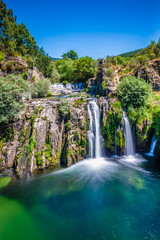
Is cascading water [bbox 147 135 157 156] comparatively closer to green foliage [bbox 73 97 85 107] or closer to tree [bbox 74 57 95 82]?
green foliage [bbox 73 97 85 107]

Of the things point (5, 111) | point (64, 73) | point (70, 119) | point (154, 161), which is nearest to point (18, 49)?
point (64, 73)

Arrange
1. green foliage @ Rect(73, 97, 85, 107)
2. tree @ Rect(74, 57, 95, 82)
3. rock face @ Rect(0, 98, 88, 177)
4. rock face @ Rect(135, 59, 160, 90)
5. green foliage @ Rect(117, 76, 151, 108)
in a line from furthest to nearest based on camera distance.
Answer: tree @ Rect(74, 57, 95, 82) → rock face @ Rect(135, 59, 160, 90) → green foliage @ Rect(117, 76, 151, 108) → green foliage @ Rect(73, 97, 85, 107) → rock face @ Rect(0, 98, 88, 177)

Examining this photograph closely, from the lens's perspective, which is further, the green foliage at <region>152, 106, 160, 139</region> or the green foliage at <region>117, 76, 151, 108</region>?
the green foliage at <region>117, 76, 151, 108</region>

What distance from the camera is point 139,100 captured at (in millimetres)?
15391

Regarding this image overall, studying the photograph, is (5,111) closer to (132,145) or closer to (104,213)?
(104,213)

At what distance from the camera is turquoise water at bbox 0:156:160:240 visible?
6375 millimetres

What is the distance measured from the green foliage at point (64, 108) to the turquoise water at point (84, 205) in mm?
5939

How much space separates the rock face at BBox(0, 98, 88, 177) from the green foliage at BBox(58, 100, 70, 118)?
10.2 inches

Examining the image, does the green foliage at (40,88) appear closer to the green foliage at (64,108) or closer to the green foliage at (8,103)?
the green foliage at (8,103)

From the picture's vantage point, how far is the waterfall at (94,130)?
14.1 metres

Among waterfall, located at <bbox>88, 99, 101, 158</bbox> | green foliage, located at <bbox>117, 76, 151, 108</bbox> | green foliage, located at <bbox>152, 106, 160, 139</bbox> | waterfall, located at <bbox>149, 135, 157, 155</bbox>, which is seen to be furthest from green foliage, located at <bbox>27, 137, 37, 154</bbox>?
waterfall, located at <bbox>149, 135, 157, 155</bbox>

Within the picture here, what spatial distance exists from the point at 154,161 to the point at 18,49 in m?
43.2

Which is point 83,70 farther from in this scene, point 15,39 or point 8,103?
point 8,103

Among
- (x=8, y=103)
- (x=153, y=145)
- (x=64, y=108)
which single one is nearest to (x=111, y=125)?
(x=153, y=145)
